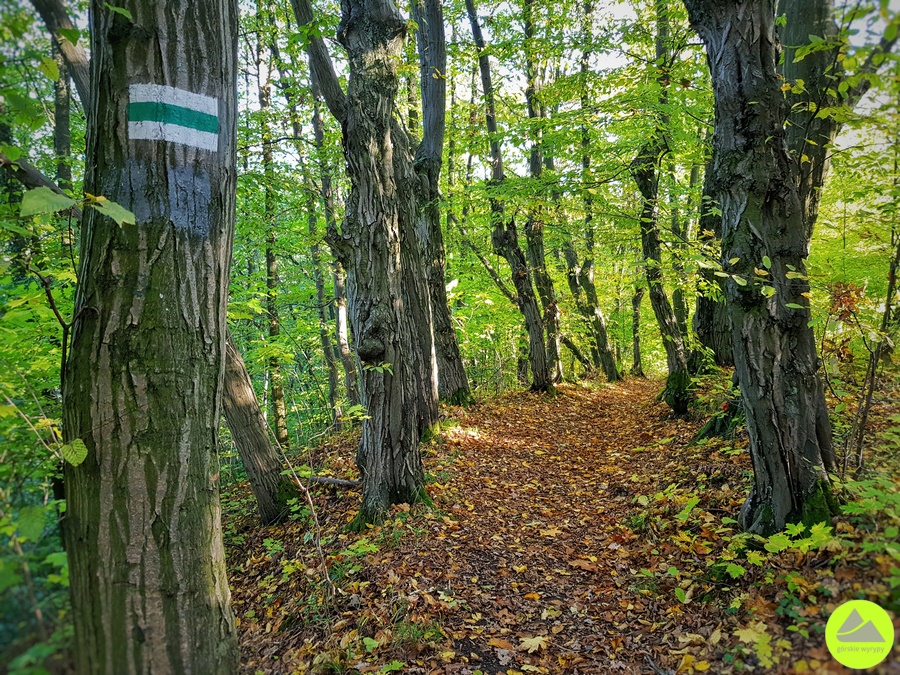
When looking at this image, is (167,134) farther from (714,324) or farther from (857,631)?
(714,324)

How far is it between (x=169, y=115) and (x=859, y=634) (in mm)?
3220

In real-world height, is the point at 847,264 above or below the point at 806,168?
below

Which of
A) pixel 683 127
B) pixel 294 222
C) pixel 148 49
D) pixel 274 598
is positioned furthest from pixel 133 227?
pixel 294 222

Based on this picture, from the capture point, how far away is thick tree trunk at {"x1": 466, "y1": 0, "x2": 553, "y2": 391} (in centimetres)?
1002

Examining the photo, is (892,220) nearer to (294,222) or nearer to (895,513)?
(895,513)

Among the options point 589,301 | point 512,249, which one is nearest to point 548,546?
point 512,249

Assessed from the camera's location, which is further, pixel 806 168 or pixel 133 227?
pixel 806 168

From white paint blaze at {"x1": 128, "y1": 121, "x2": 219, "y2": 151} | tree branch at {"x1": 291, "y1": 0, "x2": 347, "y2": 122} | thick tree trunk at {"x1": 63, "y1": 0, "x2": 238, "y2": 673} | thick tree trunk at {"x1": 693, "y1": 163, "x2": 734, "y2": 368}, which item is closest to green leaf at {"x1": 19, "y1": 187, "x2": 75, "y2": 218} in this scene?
thick tree trunk at {"x1": 63, "y1": 0, "x2": 238, "y2": 673}

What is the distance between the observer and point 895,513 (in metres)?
2.01

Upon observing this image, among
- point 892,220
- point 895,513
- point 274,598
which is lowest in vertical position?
point 274,598

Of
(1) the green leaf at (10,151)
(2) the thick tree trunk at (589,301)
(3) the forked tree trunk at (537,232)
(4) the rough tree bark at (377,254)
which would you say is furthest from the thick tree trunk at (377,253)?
(2) the thick tree trunk at (589,301)

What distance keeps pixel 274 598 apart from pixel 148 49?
4.33m

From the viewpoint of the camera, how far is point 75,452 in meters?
1.51

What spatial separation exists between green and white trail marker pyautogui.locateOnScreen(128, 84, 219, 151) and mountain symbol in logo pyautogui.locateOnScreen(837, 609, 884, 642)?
3.07 metres
